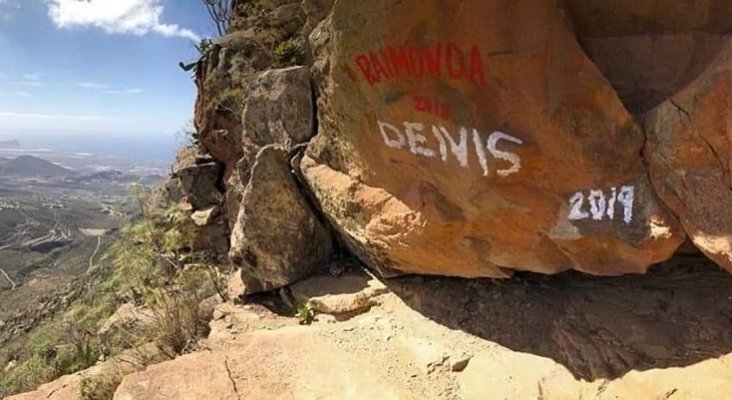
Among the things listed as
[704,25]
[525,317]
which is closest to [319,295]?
[525,317]

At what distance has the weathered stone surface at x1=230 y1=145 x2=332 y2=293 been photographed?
5.99 meters

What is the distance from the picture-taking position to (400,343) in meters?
4.82

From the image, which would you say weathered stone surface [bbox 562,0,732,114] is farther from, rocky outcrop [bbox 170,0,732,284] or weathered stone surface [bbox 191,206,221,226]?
weathered stone surface [bbox 191,206,221,226]

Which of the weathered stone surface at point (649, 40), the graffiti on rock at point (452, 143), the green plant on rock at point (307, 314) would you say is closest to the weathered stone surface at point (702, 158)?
the weathered stone surface at point (649, 40)

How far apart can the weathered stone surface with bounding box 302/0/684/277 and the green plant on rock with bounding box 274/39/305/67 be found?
2.45m

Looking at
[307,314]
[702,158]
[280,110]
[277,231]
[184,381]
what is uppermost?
[280,110]

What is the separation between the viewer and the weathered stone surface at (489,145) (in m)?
3.60

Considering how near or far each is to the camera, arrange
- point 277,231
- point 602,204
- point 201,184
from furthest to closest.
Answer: point 201,184, point 277,231, point 602,204

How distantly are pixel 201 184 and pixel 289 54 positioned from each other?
4.10 meters

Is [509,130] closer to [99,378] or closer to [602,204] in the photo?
[602,204]

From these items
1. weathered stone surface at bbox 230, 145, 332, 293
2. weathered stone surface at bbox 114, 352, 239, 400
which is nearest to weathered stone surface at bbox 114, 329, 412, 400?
weathered stone surface at bbox 114, 352, 239, 400

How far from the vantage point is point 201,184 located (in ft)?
34.8

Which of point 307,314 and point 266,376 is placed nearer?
point 266,376

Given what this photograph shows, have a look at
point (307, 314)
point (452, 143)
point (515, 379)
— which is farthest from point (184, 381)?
point (452, 143)
